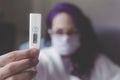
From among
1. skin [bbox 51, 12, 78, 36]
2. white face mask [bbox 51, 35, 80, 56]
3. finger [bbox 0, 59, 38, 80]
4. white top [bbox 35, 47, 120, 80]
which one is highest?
skin [bbox 51, 12, 78, 36]

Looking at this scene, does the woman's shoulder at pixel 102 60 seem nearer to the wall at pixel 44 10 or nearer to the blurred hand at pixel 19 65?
the wall at pixel 44 10

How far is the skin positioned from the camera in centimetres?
60

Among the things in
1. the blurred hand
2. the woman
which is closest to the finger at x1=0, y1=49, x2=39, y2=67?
the blurred hand

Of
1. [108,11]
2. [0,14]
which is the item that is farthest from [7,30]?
[108,11]

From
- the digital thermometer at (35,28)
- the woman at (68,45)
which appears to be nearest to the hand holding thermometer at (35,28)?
the digital thermometer at (35,28)

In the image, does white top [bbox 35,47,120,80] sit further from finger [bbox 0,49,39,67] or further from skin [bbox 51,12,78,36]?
finger [bbox 0,49,39,67]

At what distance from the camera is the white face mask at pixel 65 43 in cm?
60

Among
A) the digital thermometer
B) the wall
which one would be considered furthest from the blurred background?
the digital thermometer

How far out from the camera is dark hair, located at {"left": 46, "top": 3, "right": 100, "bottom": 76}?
604 mm

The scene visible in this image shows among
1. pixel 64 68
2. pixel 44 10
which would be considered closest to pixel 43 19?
pixel 44 10

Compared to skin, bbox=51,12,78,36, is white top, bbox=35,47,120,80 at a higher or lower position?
lower

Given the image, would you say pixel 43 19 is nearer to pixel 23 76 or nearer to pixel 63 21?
pixel 63 21

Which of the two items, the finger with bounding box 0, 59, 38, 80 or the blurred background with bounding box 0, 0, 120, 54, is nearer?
the finger with bounding box 0, 59, 38, 80

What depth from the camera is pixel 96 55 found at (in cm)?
61
